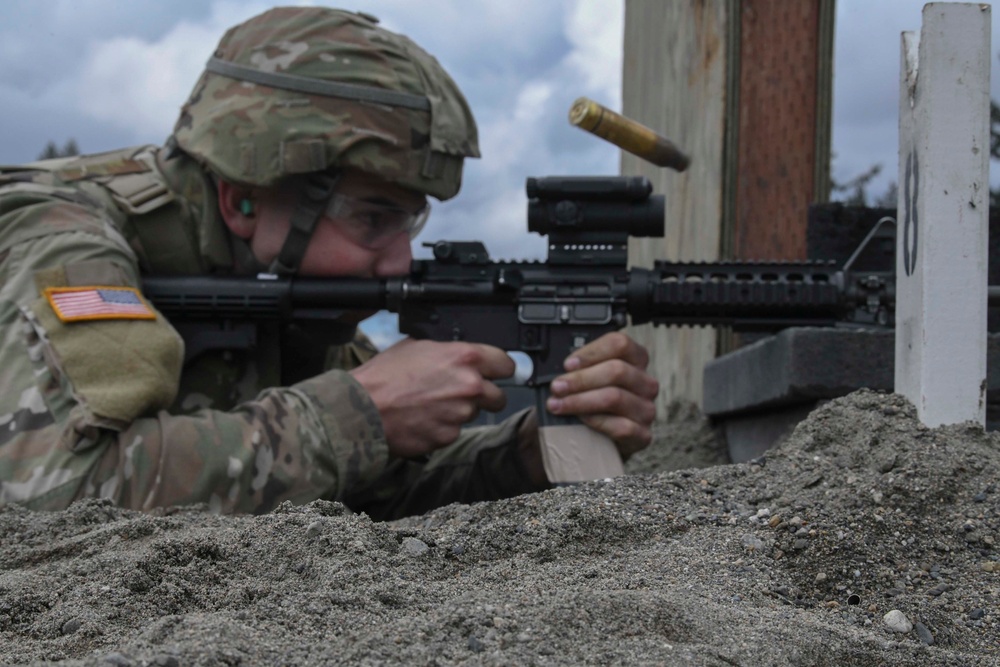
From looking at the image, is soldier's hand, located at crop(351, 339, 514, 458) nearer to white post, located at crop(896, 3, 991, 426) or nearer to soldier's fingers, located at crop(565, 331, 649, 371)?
soldier's fingers, located at crop(565, 331, 649, 371)

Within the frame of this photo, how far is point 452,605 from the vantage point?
37.1 inches

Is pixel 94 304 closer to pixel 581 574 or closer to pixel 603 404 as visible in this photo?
pixel 603 404

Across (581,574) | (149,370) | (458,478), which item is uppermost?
(149,370)

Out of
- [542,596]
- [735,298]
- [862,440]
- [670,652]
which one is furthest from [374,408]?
[670,652]

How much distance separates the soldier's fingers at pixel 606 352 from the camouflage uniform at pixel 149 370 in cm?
48

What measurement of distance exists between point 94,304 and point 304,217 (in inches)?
23.8

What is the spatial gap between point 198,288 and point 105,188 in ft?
0.97

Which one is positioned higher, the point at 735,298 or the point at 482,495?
the point at 735,298

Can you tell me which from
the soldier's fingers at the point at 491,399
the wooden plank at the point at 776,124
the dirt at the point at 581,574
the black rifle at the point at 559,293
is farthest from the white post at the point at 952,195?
the wooden plank at the point at 776,124

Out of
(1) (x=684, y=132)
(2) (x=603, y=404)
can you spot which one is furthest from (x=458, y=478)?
(1) (x=684, y=132)

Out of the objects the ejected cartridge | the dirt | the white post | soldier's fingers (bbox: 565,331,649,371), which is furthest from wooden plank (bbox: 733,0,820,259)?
the dirt

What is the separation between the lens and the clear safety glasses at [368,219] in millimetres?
2424

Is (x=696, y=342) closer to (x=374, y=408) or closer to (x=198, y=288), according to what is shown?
(x=374, y=408)

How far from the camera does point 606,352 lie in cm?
233
